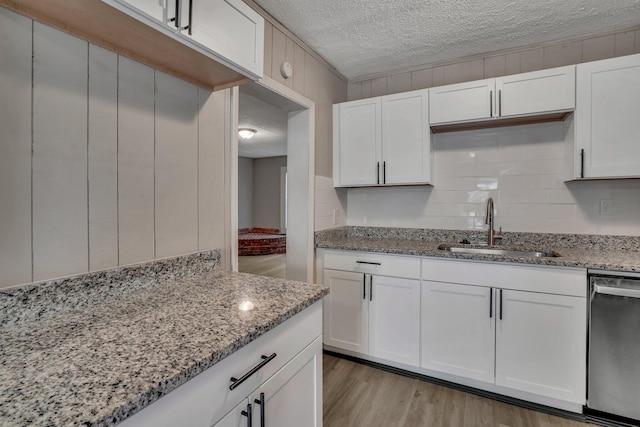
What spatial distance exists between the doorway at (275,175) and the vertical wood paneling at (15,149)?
83cm

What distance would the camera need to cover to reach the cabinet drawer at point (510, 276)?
168 cm

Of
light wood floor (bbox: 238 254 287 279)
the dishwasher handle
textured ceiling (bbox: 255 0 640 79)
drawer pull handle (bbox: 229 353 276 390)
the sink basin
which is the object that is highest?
textured ceiling (bbox: 255 0 640 79)

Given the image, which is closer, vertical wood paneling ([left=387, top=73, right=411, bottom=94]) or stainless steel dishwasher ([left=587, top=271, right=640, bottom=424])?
stainless steel dishwasher ([left=587, top=271, right=640, bottom=424])

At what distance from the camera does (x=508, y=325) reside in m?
1.83

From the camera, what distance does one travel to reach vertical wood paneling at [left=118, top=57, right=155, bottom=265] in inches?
45.5

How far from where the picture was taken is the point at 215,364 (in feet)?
2.48

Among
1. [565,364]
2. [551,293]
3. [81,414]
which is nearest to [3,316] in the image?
[81,414]

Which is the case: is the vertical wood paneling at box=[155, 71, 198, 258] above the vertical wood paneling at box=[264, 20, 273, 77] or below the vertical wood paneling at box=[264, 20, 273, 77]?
below

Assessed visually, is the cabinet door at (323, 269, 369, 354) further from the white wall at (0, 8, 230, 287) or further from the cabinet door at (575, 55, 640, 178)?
the cabinet door at (575, 55, 640, 178)

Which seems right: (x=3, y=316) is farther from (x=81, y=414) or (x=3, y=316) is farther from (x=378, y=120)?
(x=378, y=120)

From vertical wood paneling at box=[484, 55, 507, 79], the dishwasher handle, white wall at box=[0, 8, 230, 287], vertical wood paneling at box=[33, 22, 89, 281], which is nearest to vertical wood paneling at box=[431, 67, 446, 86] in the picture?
vertical wood paneling at box=[484, 55, 507, 79]

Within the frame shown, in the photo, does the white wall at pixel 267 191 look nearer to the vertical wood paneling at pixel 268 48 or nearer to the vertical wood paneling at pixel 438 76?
the vertical wood paneling at pixel 438 76

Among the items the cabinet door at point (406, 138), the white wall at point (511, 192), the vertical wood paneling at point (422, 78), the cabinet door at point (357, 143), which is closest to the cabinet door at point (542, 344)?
the white wall at point (511, 192)

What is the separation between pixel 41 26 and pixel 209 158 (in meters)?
0.73
